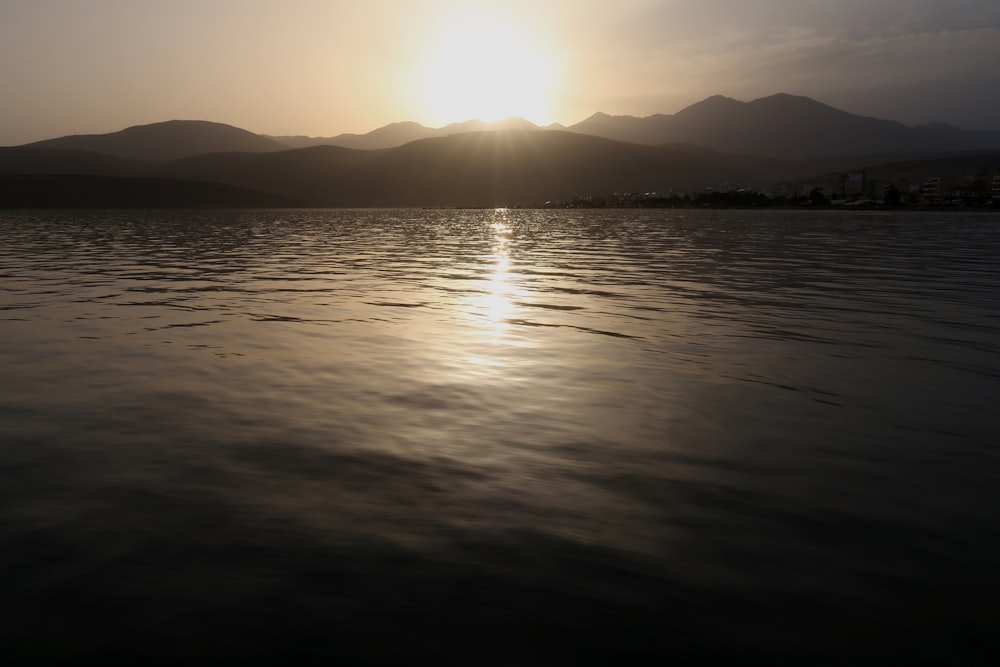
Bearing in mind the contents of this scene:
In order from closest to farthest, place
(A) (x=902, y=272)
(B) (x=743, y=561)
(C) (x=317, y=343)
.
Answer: (B) (x=743, y=561), (C) (x=317, y=343), (A) (x=902, y=272)

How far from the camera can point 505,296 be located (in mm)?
30844

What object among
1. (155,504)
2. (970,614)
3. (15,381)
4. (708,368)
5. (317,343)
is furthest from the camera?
(317,343)

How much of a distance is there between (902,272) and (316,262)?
121 ft

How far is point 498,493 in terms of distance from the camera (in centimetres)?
934

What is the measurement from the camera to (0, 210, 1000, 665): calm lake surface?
6.25 metres

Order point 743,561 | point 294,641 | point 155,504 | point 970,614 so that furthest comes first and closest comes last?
1. point 155,504
2. point 743,561
3. point 970,614
4. point 294,641

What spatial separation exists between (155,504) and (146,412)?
4669 millimetres

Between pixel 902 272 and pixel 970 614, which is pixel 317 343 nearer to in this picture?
pixel 970 614

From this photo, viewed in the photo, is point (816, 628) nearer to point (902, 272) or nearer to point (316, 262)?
point (902, 272)

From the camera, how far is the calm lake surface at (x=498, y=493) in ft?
20.5

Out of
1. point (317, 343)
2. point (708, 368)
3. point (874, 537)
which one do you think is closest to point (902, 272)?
point (708, 368)

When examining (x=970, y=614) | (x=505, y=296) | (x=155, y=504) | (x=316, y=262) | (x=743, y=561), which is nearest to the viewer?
(x=970, y=614)

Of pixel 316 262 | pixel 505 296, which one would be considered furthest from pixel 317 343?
pixel 316 262

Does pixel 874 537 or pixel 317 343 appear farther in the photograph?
pixel 317 343
